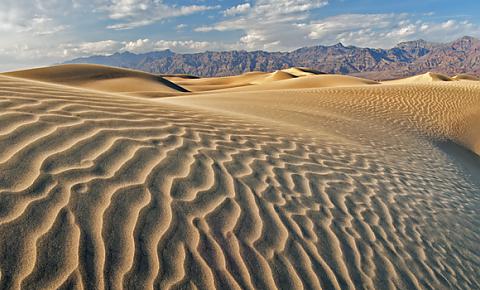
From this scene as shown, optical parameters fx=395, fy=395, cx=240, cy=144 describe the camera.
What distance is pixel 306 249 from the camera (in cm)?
329

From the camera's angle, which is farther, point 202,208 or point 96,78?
point 96,78

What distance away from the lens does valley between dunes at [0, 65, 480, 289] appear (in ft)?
8.45

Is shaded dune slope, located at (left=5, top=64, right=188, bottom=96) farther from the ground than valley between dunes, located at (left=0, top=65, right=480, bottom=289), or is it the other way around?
valley between dunes, located at (left=0, top=65, right=480, bottom=289)

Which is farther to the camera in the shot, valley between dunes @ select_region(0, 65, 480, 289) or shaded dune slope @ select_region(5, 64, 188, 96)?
shaded dune slope @ select_region(5, 64, 188, 96)

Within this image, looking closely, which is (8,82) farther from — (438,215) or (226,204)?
(438,215)

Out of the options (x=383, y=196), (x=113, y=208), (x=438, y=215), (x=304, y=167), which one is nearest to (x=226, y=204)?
(x=113, y=208)

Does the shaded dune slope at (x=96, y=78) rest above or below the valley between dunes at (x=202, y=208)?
below

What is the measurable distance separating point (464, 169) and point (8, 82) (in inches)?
340

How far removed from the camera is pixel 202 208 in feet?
11.0

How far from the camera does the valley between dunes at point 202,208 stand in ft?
8.45

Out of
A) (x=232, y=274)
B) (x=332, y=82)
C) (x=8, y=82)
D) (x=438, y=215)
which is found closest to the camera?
(x=232, y=274)

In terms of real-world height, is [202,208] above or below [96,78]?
above

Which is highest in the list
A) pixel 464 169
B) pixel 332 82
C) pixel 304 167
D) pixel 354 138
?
pixel 304 167

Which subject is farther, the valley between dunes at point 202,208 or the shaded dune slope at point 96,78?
the shaded dune slope at point 96,78
